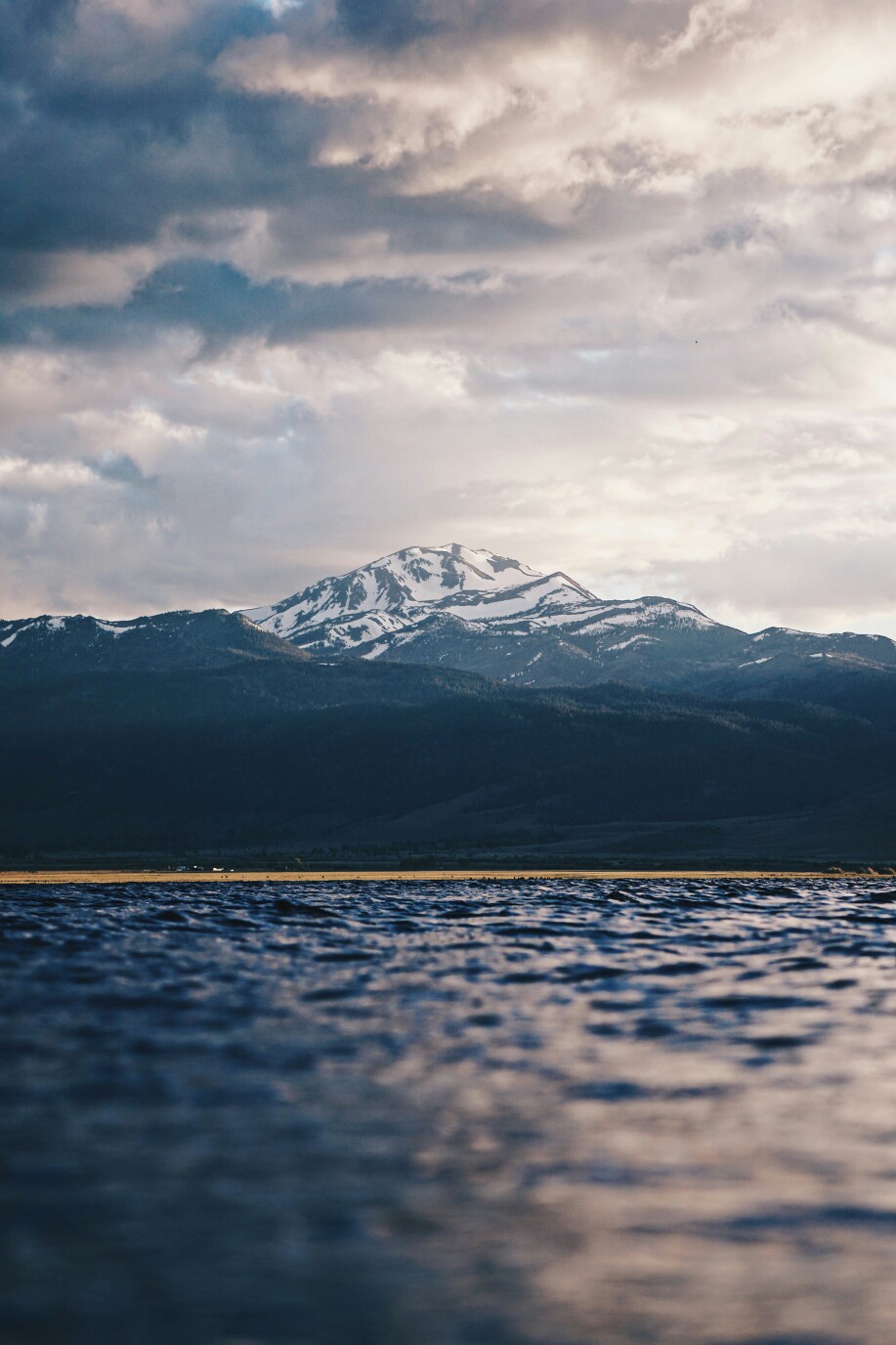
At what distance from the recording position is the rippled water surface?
1076 centimetres

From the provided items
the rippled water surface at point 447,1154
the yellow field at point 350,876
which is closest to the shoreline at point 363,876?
the yellow field at point 350,876

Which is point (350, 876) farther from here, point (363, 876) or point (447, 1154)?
point (447, 1154)

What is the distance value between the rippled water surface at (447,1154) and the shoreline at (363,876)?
192 ft

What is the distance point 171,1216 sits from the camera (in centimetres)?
1290

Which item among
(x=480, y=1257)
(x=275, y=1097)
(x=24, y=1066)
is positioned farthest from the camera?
(x=24, y=1066)

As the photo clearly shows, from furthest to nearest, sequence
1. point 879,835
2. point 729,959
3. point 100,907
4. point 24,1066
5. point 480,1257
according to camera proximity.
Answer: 1. point 879,835
2. point 100,907
3. point 729,959
4. point 24,1066
5. point 480,1257

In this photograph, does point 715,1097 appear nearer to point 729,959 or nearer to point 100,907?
point 729,959

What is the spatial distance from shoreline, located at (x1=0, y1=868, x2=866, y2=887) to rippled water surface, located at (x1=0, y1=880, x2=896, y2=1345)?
58.4 metres

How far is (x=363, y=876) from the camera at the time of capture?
314 feet

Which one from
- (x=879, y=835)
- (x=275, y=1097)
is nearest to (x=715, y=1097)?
(x=275, y=1097)

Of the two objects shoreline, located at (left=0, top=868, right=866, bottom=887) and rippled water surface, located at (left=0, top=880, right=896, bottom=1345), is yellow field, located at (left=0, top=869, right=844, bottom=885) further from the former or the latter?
rippled water surface, located at (left=0, top=880, right=896, bottom=1345)

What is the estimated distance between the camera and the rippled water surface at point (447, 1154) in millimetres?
10758

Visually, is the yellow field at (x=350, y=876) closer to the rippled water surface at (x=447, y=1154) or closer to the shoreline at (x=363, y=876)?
the shoreline at (x=363, y=876)

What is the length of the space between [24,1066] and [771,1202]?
39.3ft
